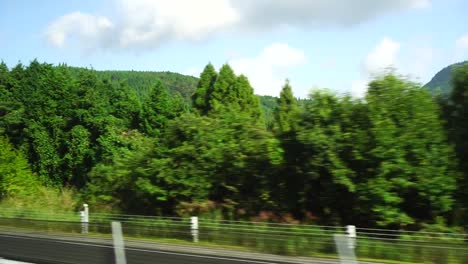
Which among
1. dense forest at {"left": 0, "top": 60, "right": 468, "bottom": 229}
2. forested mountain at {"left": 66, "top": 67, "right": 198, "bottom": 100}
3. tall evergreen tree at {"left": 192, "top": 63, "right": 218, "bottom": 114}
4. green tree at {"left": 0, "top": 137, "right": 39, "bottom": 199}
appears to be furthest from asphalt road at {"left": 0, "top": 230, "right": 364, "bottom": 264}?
forested mountain at {"left": 66, "top": 67, "right": 198, "bottom": 100}

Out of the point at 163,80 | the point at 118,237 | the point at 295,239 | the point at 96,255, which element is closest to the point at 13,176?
the point at 295,239

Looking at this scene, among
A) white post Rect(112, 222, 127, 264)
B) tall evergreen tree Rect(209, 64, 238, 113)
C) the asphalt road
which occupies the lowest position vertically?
the asphalt road

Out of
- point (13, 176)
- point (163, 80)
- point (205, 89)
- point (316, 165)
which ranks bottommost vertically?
point (13, 176)

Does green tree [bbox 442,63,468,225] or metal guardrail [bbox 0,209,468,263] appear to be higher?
green tree [bbox 442,63,468,225]

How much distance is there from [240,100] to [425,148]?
33.3 meters

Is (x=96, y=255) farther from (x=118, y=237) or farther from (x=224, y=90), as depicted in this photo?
(x=224, y=90)

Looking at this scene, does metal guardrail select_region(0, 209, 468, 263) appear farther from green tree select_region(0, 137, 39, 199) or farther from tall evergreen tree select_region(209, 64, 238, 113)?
tall evergreen tree select_region(209, 64, 238, 113)

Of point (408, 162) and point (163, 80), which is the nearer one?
point (408, 162)

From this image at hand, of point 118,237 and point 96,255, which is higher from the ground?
point 118,237

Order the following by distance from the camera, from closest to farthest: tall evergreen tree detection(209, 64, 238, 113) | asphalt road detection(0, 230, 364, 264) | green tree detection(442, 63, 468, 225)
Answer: asphalt road detection(0, 230, 364, 264)
green tree detection(442, 63, 468, 225)
tall evergreen tree detection(209, 64, 238, 113)

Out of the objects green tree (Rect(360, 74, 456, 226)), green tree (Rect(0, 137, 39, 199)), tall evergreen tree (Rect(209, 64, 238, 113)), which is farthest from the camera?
tall evergreen tree (Rect(209, 64, 238, 113))

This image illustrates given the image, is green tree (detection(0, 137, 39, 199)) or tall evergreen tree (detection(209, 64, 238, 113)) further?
tall evergreen tree (detection(209, 64, 238, 113))

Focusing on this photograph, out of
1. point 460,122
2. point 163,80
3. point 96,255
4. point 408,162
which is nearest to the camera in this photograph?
point 96,255

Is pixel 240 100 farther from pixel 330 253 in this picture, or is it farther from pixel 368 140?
pixel 330 253
